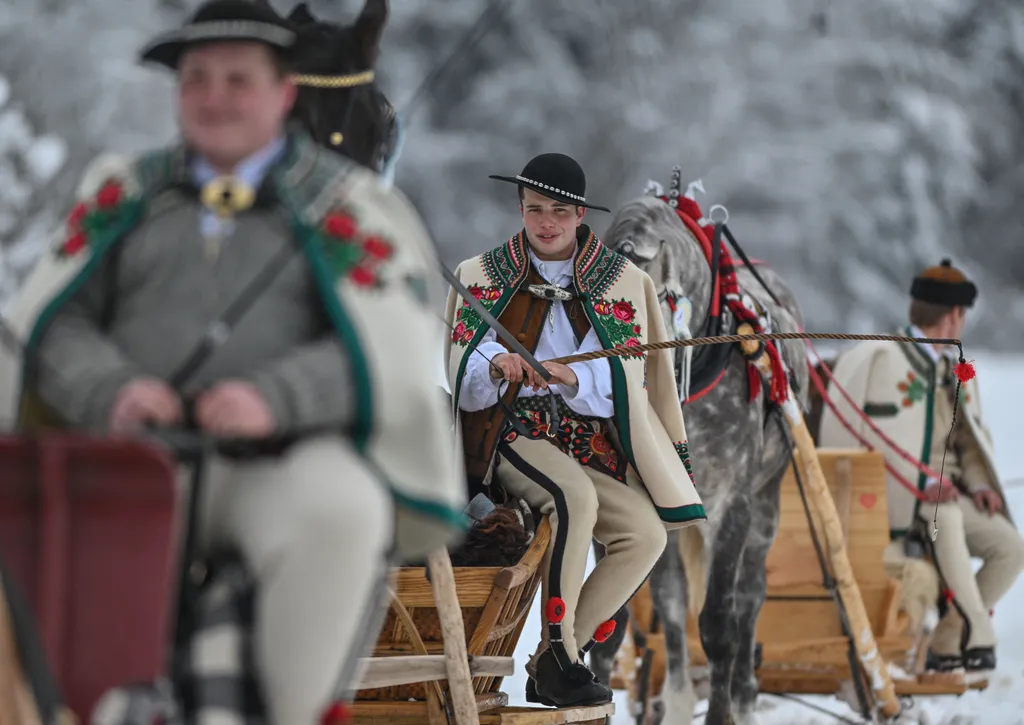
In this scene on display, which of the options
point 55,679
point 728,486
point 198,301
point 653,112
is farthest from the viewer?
point 653,112

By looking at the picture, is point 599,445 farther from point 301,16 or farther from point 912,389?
point 912,389

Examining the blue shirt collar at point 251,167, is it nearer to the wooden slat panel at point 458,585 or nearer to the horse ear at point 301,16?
the horse ear at point 301,16

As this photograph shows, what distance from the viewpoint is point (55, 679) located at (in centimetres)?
291

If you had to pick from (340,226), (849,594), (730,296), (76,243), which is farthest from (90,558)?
(849,594)


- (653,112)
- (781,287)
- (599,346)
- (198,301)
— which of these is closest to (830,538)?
(781,287)

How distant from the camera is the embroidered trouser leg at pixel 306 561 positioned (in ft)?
10.0

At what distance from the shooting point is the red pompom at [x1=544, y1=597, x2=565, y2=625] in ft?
18.5

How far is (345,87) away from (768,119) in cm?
2114

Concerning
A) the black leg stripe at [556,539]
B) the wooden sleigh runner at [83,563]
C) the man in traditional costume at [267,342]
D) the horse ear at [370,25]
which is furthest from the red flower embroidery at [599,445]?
the wooden sleigh runner at [83,563]

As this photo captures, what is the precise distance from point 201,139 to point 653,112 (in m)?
21.5

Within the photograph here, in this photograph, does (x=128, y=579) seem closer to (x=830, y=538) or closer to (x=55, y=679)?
(x=55, y=679)

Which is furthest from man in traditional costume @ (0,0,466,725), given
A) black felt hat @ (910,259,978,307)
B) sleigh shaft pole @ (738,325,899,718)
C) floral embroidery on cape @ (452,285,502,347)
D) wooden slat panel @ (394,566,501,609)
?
black felt hat @ (910,259,978,307)

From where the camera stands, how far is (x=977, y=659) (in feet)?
27.8

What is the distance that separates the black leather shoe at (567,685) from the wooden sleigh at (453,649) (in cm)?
5
